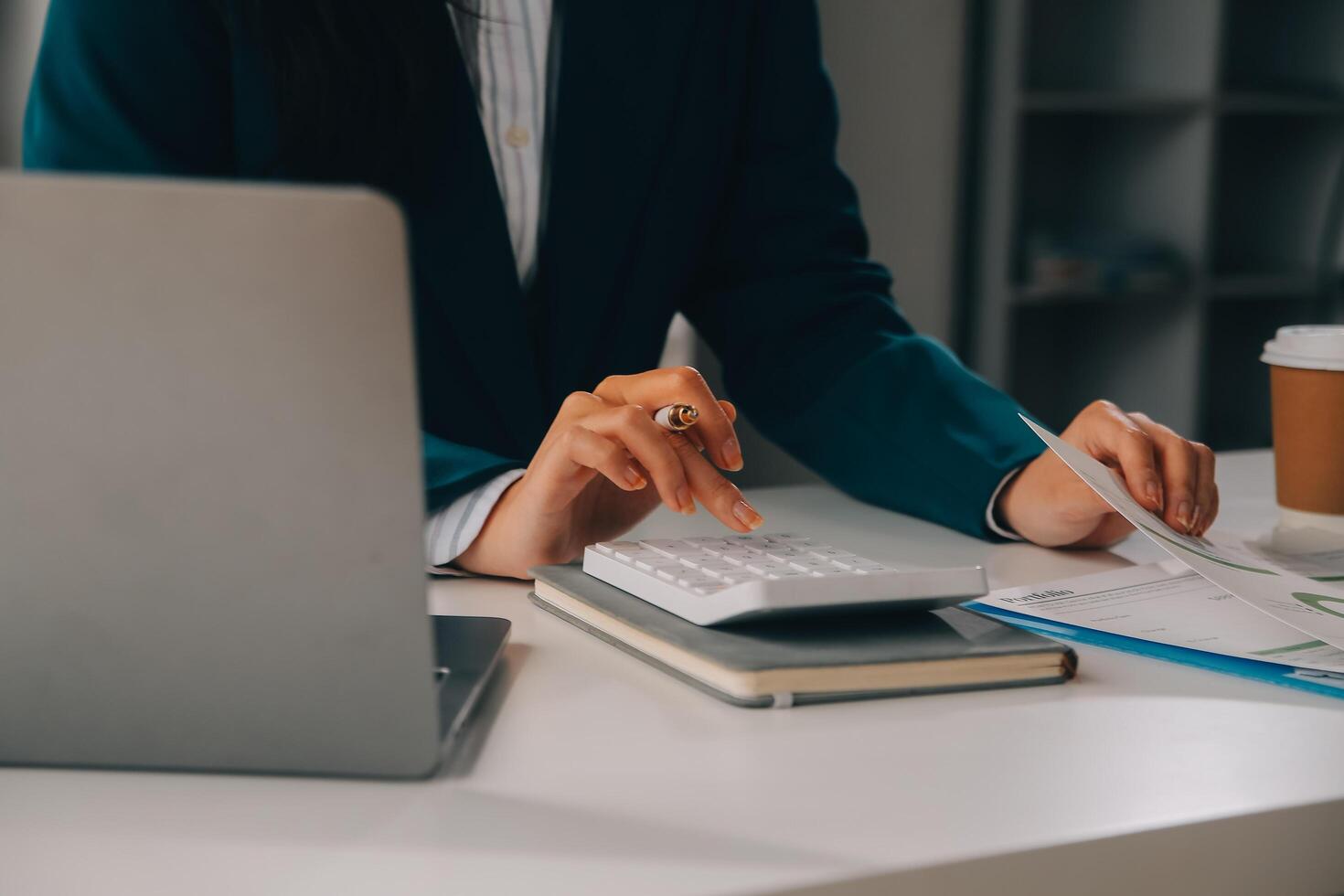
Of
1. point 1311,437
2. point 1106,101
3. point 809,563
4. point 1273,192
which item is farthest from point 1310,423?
point 1273,192

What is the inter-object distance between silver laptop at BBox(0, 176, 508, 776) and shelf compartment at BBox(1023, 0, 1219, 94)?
2887 millimetres

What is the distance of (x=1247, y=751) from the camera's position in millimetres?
501

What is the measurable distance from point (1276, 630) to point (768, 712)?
287 mm

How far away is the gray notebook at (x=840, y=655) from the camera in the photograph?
21.1 inches

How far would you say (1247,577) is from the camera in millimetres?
654

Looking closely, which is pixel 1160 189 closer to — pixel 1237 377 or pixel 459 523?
pixel 1237 377

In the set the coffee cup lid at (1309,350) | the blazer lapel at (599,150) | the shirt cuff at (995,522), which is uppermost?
the blazer lapel at (599,150)

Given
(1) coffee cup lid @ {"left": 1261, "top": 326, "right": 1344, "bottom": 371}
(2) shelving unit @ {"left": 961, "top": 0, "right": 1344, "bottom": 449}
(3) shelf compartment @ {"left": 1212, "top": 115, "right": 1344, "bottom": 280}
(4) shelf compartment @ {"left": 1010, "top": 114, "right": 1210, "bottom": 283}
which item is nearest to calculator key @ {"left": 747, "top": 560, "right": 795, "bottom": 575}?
(1) coffee cup lid @ {"left": 1261, "top": 326, "right": 1344, "bottom": 371}

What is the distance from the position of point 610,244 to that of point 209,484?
774mm

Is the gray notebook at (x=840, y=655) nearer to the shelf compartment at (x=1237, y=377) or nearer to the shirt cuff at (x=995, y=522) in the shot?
the shirt cuff at (x=995, y=522)

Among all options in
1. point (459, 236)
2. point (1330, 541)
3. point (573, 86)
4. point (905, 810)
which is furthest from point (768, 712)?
point (573, 86)

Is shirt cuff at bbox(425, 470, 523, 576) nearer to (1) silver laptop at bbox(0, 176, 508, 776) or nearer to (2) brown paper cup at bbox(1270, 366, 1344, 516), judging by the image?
(1) silver laptop at bbox(0, 176, 508, 776)

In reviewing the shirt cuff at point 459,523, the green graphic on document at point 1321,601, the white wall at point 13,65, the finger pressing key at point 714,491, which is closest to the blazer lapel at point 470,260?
the shirt cuff at point 459,523

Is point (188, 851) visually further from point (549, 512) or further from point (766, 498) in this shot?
point (766, 498)
